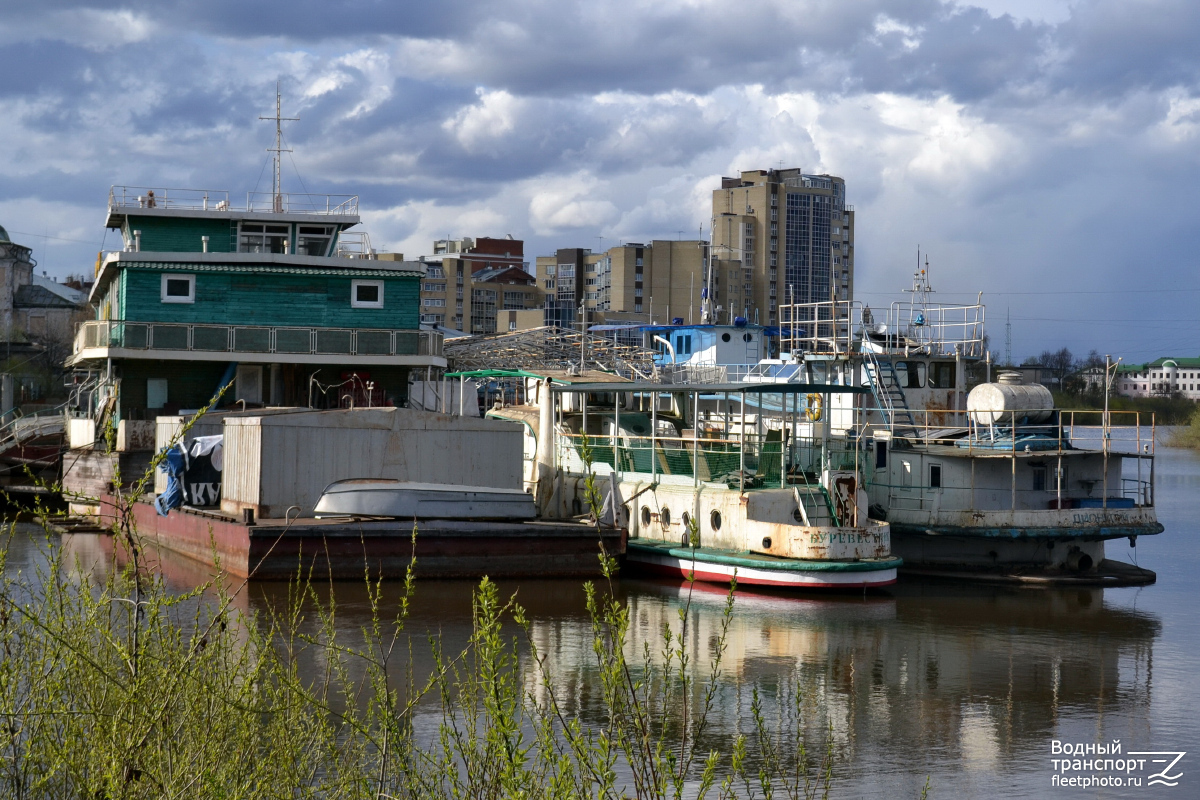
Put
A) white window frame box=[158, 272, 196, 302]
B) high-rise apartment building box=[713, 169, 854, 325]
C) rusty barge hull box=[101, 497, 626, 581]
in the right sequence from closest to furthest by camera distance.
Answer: rusty barge hull box=[101, 497, 626, 581] < white window frame box=[158, 272, 196, 302] < high-rise apartment building box=[713, 169, 854, 325]

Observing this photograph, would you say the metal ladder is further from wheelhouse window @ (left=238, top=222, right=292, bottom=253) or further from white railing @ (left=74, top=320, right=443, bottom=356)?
wheelhouse window @ (left=238, top=222, right=292, bottom=253)

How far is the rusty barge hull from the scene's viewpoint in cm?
2231

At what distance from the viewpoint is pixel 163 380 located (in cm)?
3378

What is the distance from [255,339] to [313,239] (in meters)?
5.16

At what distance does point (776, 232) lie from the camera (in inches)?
5472

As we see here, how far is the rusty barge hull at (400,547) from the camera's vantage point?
22312 mm

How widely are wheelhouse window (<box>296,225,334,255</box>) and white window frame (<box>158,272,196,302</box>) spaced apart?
379 cm

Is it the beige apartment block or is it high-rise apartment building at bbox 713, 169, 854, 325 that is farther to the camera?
high-rise apartment building at bbox 713, 169, 854, 325

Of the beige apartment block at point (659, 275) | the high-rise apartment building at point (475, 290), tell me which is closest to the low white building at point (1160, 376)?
the beige apartment block at point (659, 275)

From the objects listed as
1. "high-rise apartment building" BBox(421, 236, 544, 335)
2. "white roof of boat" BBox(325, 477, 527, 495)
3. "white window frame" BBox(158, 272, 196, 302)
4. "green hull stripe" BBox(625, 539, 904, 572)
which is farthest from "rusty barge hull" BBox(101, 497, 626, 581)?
"high-rise apartment building" BBox(421, 236, 544, 335)

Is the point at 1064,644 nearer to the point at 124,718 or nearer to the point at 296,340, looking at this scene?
the point at 124,718

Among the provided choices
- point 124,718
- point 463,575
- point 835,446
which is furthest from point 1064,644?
point 124,718

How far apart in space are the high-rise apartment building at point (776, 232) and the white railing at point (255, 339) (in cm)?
10182

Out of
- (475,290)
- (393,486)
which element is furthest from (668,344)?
(475,290)
